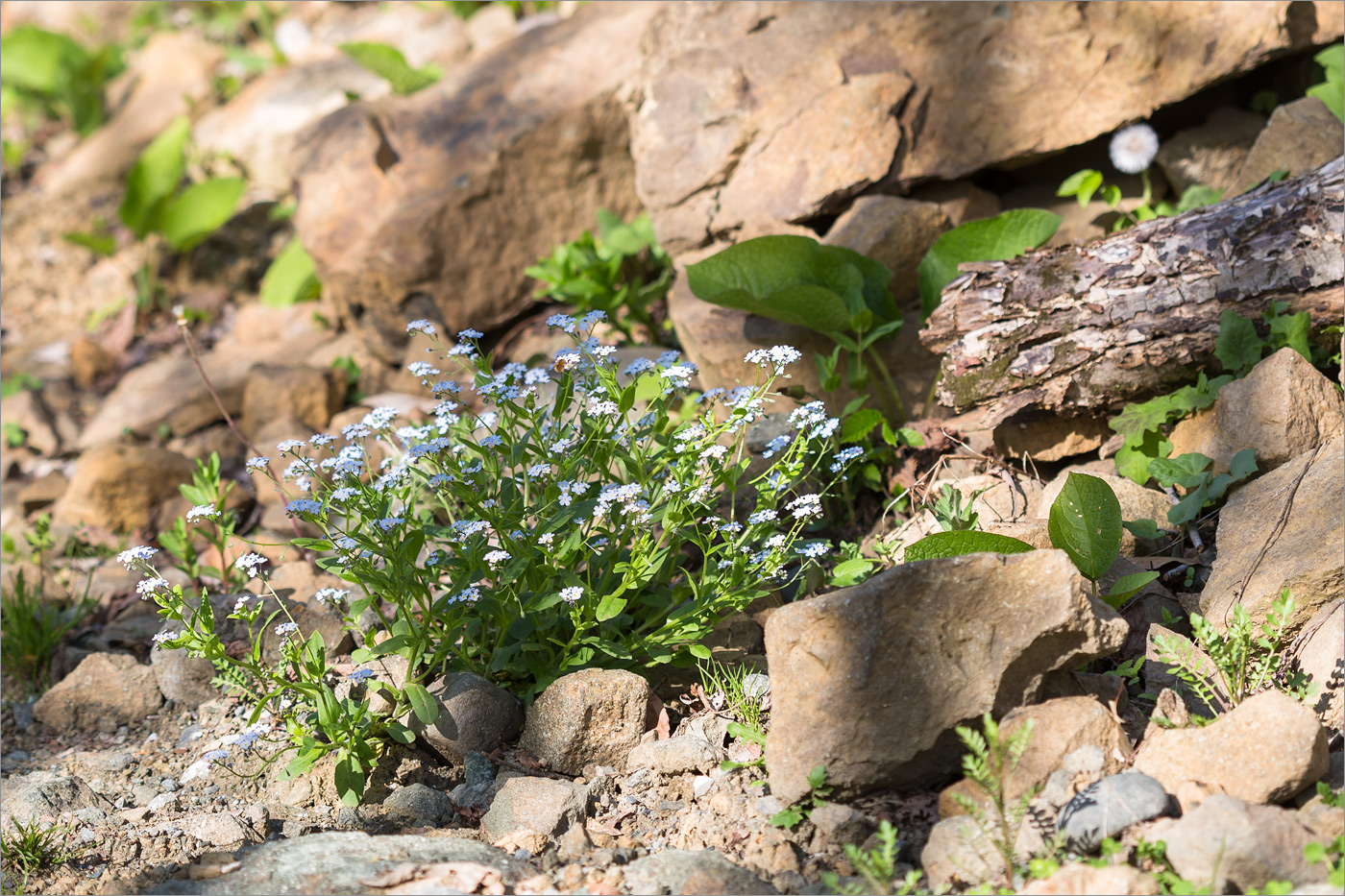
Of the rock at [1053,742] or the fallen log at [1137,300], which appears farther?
the fallen log at [1137,300]

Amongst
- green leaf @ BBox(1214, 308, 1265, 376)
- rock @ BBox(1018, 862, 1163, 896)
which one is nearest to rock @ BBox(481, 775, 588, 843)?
rock @ BBox(1018, 862, 1163, 896)

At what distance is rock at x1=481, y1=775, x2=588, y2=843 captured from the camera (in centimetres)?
238

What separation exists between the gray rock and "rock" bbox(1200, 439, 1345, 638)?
0.68 m

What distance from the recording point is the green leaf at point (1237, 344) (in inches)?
121

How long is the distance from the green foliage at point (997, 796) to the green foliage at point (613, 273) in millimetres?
2755

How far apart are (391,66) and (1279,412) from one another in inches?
197

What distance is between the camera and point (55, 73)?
812 centimetres

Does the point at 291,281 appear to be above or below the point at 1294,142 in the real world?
above

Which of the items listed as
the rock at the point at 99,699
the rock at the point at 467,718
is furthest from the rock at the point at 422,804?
the rock at the point at 99,699

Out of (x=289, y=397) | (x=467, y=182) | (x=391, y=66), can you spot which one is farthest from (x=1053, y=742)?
(x=391, y=66)

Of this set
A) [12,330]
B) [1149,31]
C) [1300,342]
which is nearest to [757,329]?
[1300,342]

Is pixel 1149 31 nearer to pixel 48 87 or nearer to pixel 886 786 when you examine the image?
pixel 886 786

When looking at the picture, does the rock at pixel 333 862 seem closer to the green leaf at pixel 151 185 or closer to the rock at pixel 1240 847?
the rock at pixel 1240 847

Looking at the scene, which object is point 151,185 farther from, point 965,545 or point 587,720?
point 965,545
